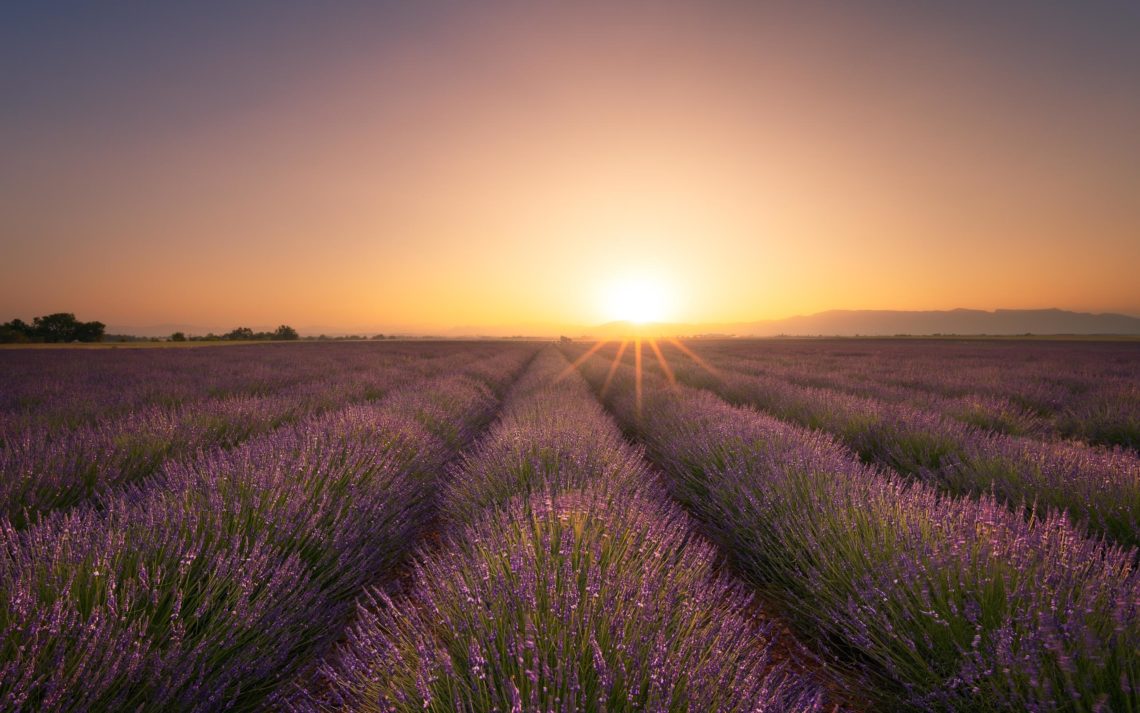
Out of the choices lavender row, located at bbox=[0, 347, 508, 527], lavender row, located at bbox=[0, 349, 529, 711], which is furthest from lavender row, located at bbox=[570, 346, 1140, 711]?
lavender row, located at bbox=[0, 347, 508, 527]

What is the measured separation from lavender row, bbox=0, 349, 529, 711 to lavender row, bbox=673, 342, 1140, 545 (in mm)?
3303

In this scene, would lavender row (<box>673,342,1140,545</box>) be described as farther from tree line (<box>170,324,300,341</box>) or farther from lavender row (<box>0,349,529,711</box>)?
tree line (<box>170,324,300,341</box>)

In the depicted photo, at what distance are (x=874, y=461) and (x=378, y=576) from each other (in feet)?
15.7

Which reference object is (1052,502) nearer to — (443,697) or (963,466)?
(963,466)

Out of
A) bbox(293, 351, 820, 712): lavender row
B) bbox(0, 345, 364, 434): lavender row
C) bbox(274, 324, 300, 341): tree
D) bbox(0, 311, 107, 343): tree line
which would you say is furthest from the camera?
bbox(274, 324, 300, 341): tree

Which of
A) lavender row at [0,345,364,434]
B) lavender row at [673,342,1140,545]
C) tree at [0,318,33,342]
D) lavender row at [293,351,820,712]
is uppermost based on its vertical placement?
tree at [0,318,33,342]

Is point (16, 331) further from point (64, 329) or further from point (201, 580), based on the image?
point (201, 580)

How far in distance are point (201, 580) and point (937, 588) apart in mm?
2910

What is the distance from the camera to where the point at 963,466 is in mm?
3631

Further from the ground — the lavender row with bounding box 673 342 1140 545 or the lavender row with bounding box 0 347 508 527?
the lavender row with bounding box 0 347 508 527

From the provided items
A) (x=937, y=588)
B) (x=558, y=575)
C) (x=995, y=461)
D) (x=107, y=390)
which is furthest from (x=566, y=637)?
(x=107, y=390)

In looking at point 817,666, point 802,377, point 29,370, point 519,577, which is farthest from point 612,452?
point 29,370

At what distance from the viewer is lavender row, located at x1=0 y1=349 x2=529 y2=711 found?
51.7 inches

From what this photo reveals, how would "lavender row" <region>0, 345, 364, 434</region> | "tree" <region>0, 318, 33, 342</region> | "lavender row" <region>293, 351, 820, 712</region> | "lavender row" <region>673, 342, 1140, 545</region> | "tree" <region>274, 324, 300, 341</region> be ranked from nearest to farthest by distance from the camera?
"lavender row" <region>293, 351, 820, 712</region>, "lavender row" <region>673, 342, 1140, 545</region>, "lavender row" <region>0, 345, 364, 434</region>, "tree" <region>0, 318, 33, 342</region>, "tree" <region>274, 324, 300, 341</region>
